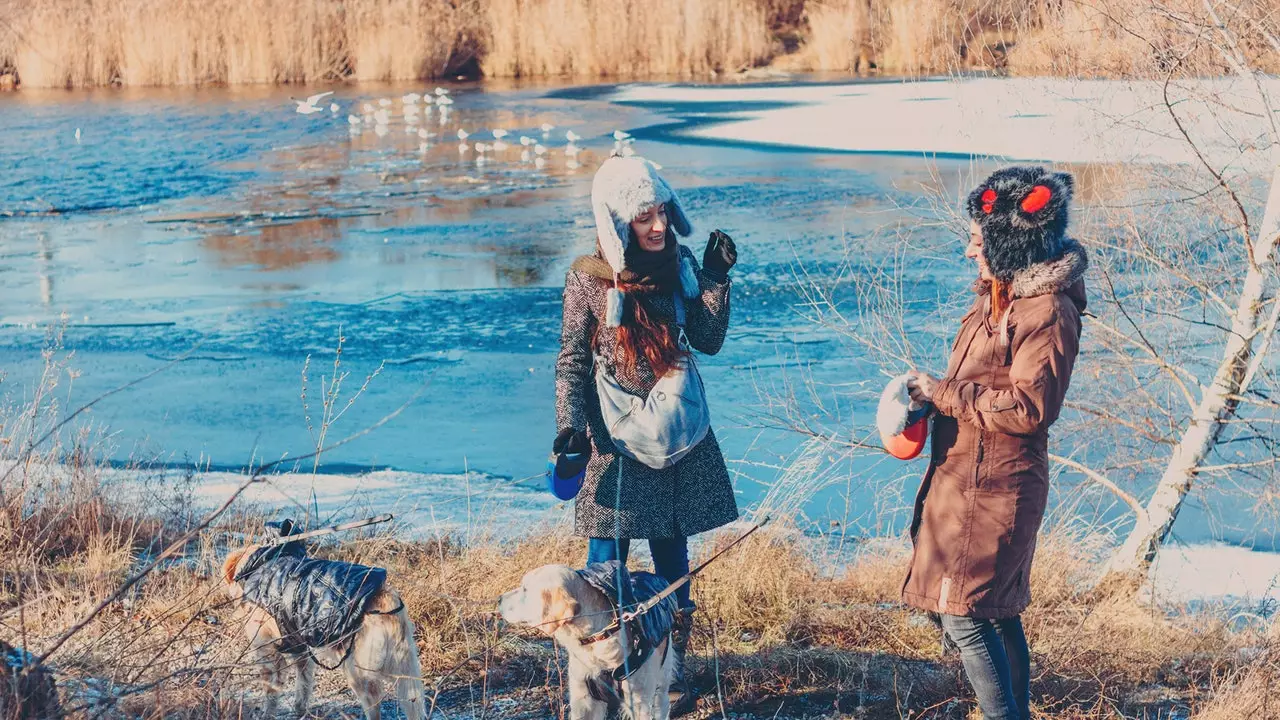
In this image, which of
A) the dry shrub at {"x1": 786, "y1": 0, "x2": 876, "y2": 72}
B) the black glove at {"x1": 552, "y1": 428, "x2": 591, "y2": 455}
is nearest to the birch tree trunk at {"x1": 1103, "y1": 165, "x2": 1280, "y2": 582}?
the black glove at {"x1": 552, "y1": 428, "x2": 591, "y2": 455}

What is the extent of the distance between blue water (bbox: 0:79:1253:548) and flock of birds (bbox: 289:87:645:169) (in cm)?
17

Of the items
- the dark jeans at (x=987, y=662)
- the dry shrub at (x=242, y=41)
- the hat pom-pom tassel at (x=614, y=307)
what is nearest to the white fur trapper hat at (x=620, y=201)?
the hat pom-pom tassel at (x=614, y=307)

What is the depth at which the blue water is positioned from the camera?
6852 millimetres

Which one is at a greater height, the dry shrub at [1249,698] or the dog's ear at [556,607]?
the dog's ear at [556,607]

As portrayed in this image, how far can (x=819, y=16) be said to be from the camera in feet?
79.8

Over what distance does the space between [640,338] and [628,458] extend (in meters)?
0.36

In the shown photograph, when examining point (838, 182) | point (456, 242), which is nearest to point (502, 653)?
point (456, 242)

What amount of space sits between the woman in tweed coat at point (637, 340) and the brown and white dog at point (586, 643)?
32cm

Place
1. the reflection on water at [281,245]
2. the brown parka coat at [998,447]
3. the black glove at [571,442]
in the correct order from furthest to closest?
the reflection on water at [281,245] < the black glove at [571,442] < the brown parka coat at [998,447]

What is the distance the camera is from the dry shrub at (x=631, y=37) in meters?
25.7

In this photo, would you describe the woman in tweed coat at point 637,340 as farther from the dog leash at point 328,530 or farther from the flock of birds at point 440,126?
the flock of birds at point 440,126

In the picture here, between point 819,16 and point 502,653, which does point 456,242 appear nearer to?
point 502,653

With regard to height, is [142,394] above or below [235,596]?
below

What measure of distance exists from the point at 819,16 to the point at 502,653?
22.2 metres
